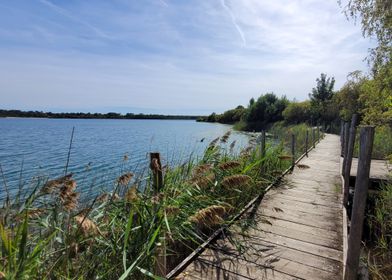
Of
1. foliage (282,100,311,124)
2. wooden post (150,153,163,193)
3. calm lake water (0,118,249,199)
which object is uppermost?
foliage (282,100,311,124)

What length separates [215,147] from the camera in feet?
17.3

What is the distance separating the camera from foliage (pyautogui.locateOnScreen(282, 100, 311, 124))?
32.2 m

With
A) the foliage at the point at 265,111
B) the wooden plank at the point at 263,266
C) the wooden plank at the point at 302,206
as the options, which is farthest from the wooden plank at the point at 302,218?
the foliage at the point at 265,111

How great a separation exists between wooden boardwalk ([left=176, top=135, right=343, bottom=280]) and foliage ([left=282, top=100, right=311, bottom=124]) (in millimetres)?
28663

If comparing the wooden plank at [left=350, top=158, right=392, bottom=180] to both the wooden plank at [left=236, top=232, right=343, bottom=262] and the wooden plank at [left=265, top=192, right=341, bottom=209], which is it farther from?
the wooden plank at [left=236, top=232, right=343, bottom=262]

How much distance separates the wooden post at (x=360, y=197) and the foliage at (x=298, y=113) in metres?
31.6

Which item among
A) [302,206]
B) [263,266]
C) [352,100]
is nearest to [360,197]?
[263,266]

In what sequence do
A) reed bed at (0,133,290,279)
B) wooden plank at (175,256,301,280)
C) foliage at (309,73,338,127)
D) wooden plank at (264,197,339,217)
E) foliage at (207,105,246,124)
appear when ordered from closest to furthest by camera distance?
reed bed at (0,133,290,279) → wooden plank at (175,256,301,280) → wooden plank at (264,197,339,217) → foliage at (309,73,338,127) → foliage at (207,105,246,124)

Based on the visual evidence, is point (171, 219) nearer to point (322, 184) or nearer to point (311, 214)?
point (311, 214)

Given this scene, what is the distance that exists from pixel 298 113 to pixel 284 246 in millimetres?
32579

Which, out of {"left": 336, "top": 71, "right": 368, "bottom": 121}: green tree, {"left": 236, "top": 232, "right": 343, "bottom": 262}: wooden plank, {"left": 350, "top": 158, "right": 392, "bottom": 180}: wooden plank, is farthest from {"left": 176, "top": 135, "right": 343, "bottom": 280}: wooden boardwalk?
{"left": 336, "top": 71, "right": 368, "bottom": 121}: green tree

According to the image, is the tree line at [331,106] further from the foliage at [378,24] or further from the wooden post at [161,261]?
the wooden post at [161,261]

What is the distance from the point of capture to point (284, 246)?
3.46m

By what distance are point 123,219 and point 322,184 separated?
5.54m
